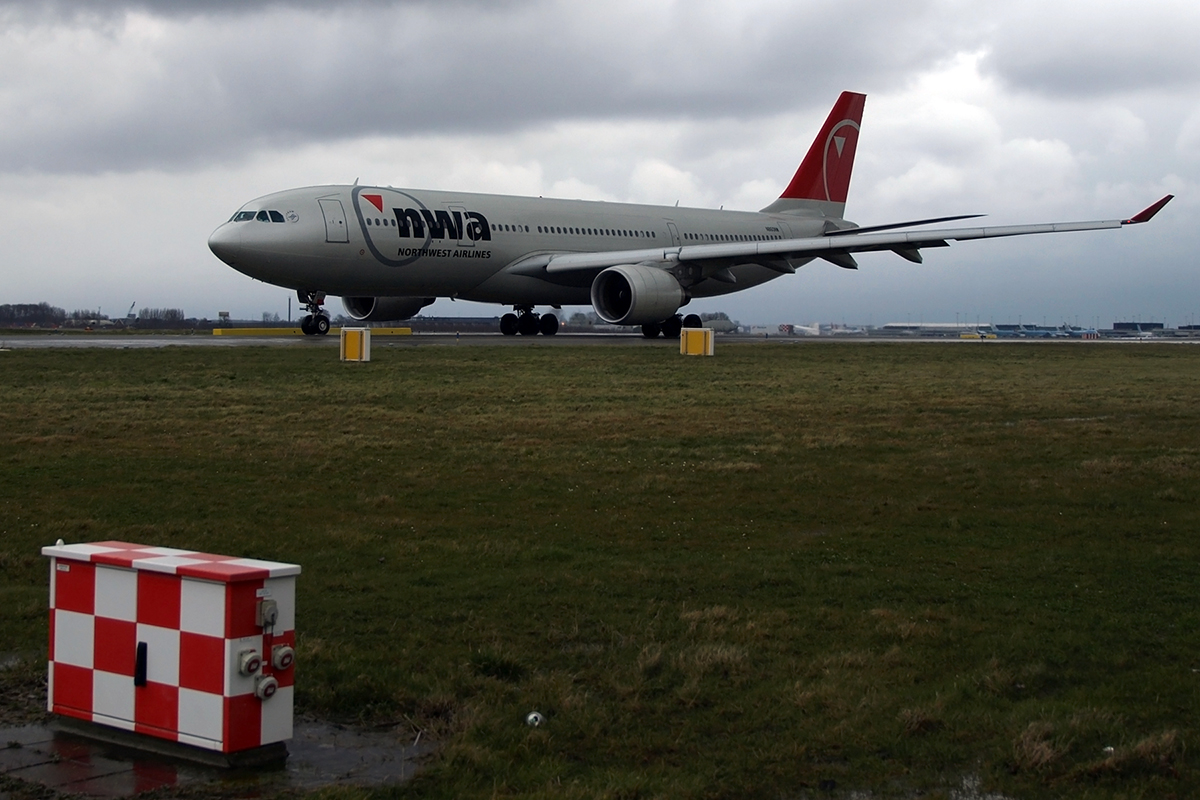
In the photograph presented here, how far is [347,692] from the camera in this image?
18.9 feet

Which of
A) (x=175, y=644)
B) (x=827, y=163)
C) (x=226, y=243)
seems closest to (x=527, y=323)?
(x=226, y=243)

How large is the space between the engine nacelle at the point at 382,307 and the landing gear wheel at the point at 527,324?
3151mm

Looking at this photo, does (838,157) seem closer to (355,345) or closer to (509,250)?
(509,250)

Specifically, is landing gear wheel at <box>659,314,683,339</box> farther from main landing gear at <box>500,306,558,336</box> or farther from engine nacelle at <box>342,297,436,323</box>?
engine nacelle at <box>342,297,436,323</box>

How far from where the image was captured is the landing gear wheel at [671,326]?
40.1 metres

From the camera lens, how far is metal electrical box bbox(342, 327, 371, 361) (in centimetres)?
2348

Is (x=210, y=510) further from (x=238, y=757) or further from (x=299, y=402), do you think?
(x=299, y=402)

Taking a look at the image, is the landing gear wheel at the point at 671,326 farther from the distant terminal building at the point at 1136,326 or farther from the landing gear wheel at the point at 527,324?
the distant terminal building at the point at 1136,326

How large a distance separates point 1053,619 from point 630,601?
7.98ft

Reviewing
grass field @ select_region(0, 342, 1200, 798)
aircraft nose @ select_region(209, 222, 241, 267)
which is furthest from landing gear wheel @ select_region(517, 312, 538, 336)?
grass field @ select_region(0, 342, 1200, 798)

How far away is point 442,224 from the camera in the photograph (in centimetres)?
3522

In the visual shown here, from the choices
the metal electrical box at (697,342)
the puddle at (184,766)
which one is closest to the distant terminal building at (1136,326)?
the metal electrical box at (697,342)

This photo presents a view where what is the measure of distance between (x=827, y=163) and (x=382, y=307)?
19868 mm

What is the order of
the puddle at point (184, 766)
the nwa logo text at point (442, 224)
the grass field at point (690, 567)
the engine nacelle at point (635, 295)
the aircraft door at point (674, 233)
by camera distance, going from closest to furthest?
the puddle at point (184, 766), the grass field at point (690, 567), the nwa logo text at point (442, 224), the engine nacelle at point (635, 295), the aircraft door at point (674, 233)
